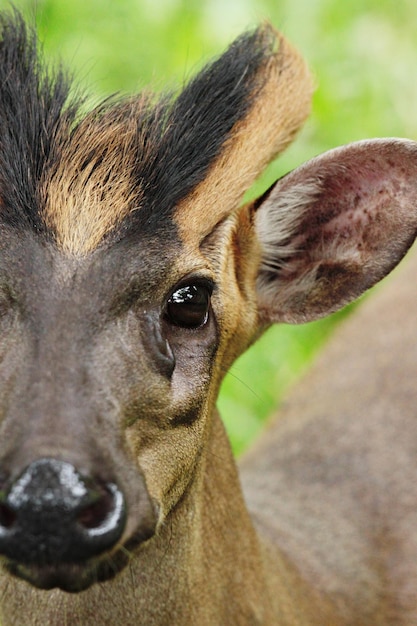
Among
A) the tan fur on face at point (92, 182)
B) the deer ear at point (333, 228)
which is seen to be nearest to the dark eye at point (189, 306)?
the tan fur on face at point (92, 182)

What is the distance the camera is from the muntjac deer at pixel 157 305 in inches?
102

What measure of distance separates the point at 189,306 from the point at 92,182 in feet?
1.45

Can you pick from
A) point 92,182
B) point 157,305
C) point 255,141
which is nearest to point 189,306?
point 157,305

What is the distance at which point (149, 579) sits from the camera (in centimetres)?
319

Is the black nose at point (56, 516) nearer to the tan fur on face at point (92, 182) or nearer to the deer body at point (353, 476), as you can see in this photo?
the tan fur on face at point (92, 182)

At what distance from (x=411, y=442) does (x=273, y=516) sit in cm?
84

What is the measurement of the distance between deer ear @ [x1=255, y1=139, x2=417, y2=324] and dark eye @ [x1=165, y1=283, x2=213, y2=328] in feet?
1.78

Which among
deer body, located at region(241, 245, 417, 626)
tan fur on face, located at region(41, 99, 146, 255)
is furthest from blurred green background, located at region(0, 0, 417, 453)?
tan fur on face, located at region(41, 99, 146, 255)

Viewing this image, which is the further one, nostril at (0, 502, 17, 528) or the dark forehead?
the dark forehead

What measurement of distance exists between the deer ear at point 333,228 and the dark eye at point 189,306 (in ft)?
1.78

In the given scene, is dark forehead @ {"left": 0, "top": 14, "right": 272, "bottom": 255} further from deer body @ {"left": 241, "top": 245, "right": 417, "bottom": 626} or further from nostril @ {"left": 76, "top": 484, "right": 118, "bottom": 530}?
deer body @ {"left": 241, "top": 245, "right": 417, "bottom": 626}

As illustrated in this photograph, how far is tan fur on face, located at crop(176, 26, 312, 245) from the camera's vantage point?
3.18 metres

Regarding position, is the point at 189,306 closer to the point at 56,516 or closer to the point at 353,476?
the point at 56,516

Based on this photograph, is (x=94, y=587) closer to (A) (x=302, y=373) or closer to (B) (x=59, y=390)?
(B) (x=59, y=390)
